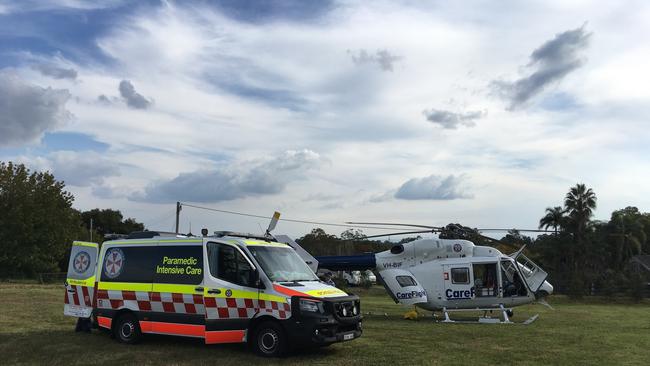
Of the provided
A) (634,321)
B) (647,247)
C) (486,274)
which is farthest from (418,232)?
(647,247)

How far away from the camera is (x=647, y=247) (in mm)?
75812

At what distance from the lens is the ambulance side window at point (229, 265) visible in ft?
34.7

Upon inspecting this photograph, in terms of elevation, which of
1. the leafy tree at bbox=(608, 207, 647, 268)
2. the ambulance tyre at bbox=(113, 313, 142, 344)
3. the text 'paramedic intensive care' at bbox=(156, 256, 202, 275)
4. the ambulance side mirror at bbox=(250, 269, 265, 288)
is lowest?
the ambulance tyre at bbox=(113, 313, 142, 344)

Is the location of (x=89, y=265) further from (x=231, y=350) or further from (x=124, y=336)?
(x=231, y=350)

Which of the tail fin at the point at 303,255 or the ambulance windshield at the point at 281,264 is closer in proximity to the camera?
the ambulance windshield at the point at 281,264

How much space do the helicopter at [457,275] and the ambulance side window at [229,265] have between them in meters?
8.14

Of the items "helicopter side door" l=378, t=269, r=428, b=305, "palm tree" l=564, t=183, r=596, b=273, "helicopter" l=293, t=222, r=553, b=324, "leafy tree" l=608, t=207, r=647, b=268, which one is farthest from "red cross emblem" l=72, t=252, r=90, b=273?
"leafy tree" l=608, t=207, r=647, b=268

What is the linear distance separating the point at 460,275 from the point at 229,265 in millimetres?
10264

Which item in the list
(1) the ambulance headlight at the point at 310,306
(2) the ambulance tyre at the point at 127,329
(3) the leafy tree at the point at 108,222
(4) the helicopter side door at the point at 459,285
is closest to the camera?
(1) the ambulance headlight at the point at 310,306

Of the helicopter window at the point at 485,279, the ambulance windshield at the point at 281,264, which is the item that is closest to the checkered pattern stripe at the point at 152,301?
the ambulance windshield at the point at 281,264

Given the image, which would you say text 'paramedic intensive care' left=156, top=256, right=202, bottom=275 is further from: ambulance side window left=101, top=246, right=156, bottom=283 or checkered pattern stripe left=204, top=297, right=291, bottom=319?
checkered pattern stripe left=204, top=297, right=291, bottom=319

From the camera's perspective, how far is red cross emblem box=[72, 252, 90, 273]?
13.4 m

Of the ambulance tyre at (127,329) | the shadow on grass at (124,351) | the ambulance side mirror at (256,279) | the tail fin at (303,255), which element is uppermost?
the tail fin at (303,255)

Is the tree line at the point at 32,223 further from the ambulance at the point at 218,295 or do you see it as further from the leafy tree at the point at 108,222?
the ambulance at the point at 218,295
